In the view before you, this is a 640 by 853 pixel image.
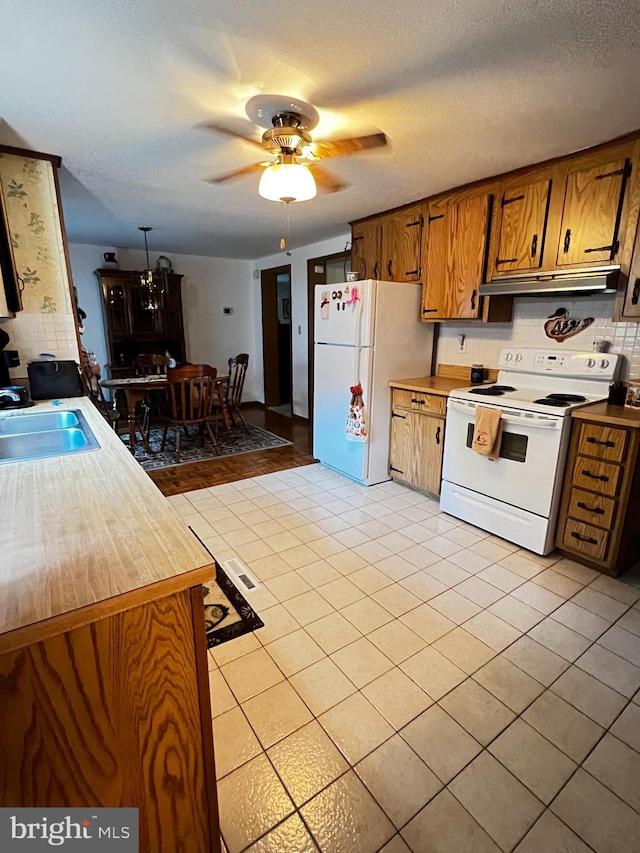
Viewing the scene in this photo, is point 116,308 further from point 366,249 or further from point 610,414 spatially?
point 610,414

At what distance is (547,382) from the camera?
106 inches

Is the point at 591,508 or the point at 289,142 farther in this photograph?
the point at 591,508

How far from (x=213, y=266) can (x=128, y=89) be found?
441 cm

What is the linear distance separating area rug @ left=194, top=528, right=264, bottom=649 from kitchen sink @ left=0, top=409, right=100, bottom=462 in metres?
A: 0.69

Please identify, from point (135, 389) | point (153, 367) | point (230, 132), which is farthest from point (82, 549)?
point (153, 367)

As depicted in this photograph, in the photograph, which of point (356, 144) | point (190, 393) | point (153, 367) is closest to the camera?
point (356, 144)

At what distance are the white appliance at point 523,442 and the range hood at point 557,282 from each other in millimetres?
448

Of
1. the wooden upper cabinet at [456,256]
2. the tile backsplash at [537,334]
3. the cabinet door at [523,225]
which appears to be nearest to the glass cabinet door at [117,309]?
the wooden upper cabinet at [456,256]

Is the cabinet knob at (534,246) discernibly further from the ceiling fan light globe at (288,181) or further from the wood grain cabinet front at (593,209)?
the ceiling fan light globe at (288,181)

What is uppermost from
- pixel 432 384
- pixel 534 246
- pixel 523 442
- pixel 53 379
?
pixel 534 246

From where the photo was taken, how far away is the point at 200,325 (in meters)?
5.86

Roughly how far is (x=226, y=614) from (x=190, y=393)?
2452 mm

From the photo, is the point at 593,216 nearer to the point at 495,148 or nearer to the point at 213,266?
the point at 495,148

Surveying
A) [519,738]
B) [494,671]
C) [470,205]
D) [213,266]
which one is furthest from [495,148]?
[213,266]
